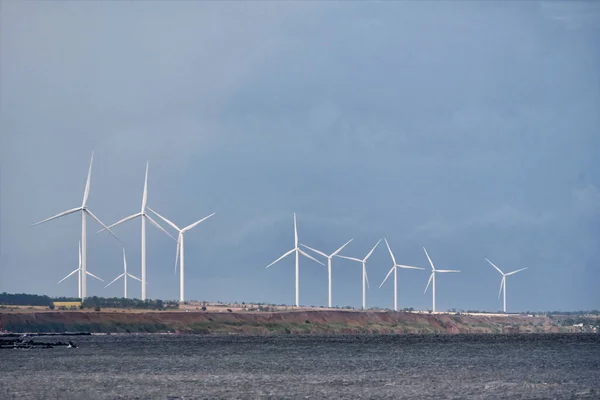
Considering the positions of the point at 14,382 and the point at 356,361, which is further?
the point at 356,361

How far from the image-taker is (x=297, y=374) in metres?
122

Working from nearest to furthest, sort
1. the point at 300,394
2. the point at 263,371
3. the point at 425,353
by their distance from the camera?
the point at 300,394 → the point at 263,371 → the point at 425,353

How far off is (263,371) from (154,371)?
39.5 ft

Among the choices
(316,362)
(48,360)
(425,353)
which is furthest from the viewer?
(425,353)

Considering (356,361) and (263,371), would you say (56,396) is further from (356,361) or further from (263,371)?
(356,361)

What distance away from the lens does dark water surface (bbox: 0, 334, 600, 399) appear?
9875 cm

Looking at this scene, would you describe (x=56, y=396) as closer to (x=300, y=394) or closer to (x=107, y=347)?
(x=300, y=394)

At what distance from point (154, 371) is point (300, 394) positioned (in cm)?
3549

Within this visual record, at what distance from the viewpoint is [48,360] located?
155 m

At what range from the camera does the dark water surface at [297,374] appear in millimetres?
98750

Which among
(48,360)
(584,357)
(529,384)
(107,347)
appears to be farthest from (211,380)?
(107,347)

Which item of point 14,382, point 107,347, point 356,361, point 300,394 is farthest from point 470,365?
point 107,347

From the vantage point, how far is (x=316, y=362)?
14538cm

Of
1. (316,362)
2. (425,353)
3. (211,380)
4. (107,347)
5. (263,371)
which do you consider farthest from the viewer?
(107,347)
